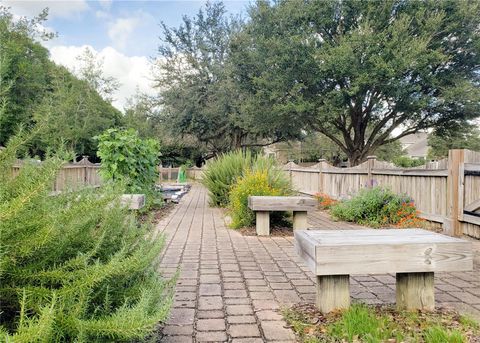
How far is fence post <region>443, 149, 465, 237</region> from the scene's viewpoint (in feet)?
21.9

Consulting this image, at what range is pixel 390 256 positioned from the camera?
9.30ft

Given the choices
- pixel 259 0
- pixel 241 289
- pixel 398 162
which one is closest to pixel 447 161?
pixel 241 289

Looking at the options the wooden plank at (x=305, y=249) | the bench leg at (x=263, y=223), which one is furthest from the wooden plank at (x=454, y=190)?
the wooden plank at (x=305, y=249)

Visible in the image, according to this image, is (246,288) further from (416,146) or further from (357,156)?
(416,146)

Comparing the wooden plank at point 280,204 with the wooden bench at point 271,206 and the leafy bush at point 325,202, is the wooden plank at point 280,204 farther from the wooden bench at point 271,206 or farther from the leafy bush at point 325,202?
the leafy bush at point 325,202

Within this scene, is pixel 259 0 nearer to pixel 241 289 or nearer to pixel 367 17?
pixel 367 17

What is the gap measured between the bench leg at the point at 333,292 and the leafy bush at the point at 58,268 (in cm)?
135

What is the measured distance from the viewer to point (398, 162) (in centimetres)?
3288

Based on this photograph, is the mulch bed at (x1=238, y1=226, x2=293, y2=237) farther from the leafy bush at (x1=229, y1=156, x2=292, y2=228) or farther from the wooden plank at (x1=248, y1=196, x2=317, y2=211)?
the wooden plank at (x1=248, y1=196, x2=317, y2=211)

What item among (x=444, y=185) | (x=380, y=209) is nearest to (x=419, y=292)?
(x=444, y=185)

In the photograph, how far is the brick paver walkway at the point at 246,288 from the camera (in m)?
2.73

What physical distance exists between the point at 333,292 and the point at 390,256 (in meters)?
0.50

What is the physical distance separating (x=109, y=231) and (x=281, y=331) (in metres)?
1.38

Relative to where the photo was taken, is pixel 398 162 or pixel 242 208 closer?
pixel 242 208
